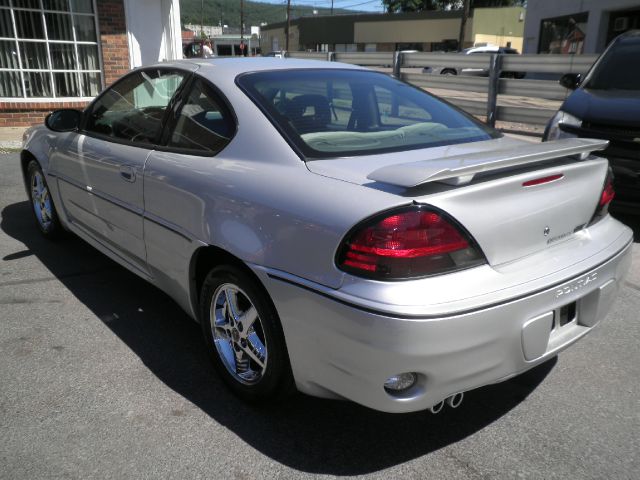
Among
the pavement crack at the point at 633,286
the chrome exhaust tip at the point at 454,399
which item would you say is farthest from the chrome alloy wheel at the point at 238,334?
the pavement crack at the point at 633,286

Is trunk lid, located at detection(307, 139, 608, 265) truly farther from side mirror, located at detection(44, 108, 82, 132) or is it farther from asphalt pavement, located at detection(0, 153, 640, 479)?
side mirror, located at detection(44, 108, 82, 132)

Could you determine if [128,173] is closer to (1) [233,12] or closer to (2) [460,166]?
(2) [460,166]

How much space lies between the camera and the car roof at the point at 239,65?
3135 mm

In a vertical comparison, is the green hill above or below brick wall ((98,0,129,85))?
above

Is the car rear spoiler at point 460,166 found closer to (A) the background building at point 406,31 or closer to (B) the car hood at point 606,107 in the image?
(B) the car hood at point 606,107

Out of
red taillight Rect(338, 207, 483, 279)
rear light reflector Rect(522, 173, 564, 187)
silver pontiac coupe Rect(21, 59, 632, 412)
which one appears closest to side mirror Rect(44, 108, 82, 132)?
silver pontiac coupe Rect(21, 59, 632, 412)

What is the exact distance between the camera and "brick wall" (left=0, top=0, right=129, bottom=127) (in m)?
11.1

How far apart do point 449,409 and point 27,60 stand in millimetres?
11242

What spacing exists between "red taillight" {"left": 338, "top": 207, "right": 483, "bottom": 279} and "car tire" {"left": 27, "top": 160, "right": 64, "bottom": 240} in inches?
139

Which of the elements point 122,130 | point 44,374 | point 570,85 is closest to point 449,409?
point 44,374

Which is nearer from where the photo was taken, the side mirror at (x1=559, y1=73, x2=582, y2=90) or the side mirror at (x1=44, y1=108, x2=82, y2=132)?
the side mirror at (x1=44, y1=108, x2=82, y2=132)

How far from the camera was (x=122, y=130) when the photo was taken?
12.1 feet

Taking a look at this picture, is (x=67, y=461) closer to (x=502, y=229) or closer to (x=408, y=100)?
(x=502, y=229)

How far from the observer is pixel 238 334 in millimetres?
2760
